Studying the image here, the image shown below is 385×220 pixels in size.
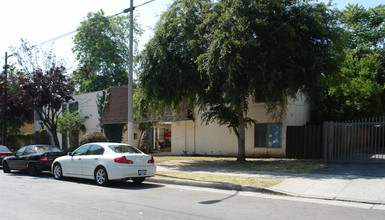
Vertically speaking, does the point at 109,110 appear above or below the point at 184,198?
above

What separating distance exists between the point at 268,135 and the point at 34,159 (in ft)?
42.6

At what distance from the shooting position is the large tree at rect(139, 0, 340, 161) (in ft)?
46.4

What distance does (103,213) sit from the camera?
6.98 m

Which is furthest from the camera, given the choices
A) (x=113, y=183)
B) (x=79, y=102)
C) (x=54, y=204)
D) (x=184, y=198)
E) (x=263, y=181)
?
(x=79, y=102)

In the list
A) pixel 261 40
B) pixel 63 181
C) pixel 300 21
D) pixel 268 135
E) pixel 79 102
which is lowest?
pixel 63 181

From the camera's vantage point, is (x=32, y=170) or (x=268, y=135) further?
(x=268, y=135)

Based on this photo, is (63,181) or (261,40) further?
(261,40)

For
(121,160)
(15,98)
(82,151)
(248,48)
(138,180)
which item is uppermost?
(248,48)

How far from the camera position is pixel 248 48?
1434cm

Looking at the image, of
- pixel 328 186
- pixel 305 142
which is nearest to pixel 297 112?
pixel 305 142

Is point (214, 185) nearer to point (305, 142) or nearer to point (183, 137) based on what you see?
point (305, 142)

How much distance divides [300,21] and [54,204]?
1257cm

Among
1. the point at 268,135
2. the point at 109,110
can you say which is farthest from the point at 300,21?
the point at 109,110

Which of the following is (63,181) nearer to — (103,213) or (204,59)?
(103,213)
